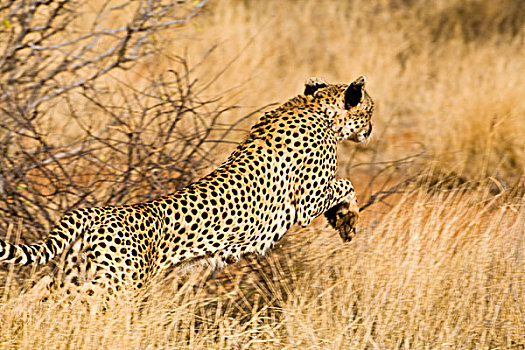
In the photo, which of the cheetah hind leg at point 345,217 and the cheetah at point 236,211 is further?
the cheetah hind leg at point 345,217

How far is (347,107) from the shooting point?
4793mm

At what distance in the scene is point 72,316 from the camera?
3.50m

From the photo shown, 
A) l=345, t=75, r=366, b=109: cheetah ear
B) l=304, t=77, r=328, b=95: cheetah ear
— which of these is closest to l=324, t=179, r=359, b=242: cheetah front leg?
l=345, t=75, r=366, b=109: cheetah ear

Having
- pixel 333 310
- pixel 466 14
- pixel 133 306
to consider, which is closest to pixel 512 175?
pixel 333 310

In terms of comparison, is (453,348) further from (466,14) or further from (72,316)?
(466,14)

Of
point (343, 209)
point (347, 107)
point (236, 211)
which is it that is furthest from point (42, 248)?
point (347, 107)

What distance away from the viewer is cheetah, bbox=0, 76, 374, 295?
355 cm

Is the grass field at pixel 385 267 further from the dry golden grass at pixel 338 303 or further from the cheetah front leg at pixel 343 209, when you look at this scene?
the cheetah front leg at pixel 343 209

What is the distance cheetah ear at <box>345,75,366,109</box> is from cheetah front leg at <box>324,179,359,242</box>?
49 cm

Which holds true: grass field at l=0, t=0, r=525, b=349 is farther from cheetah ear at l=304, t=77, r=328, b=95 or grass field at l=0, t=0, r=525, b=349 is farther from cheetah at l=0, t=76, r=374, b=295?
cheetah ear at l=304, t=77, r=328, b=95

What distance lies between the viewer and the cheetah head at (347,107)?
187 inches

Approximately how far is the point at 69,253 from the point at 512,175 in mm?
4531

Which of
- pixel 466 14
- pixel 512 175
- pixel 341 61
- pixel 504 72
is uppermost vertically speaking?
pixel 466 14

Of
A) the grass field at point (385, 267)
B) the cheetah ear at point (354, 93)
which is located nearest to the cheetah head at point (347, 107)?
the cheetah ear at point (354, 93)
